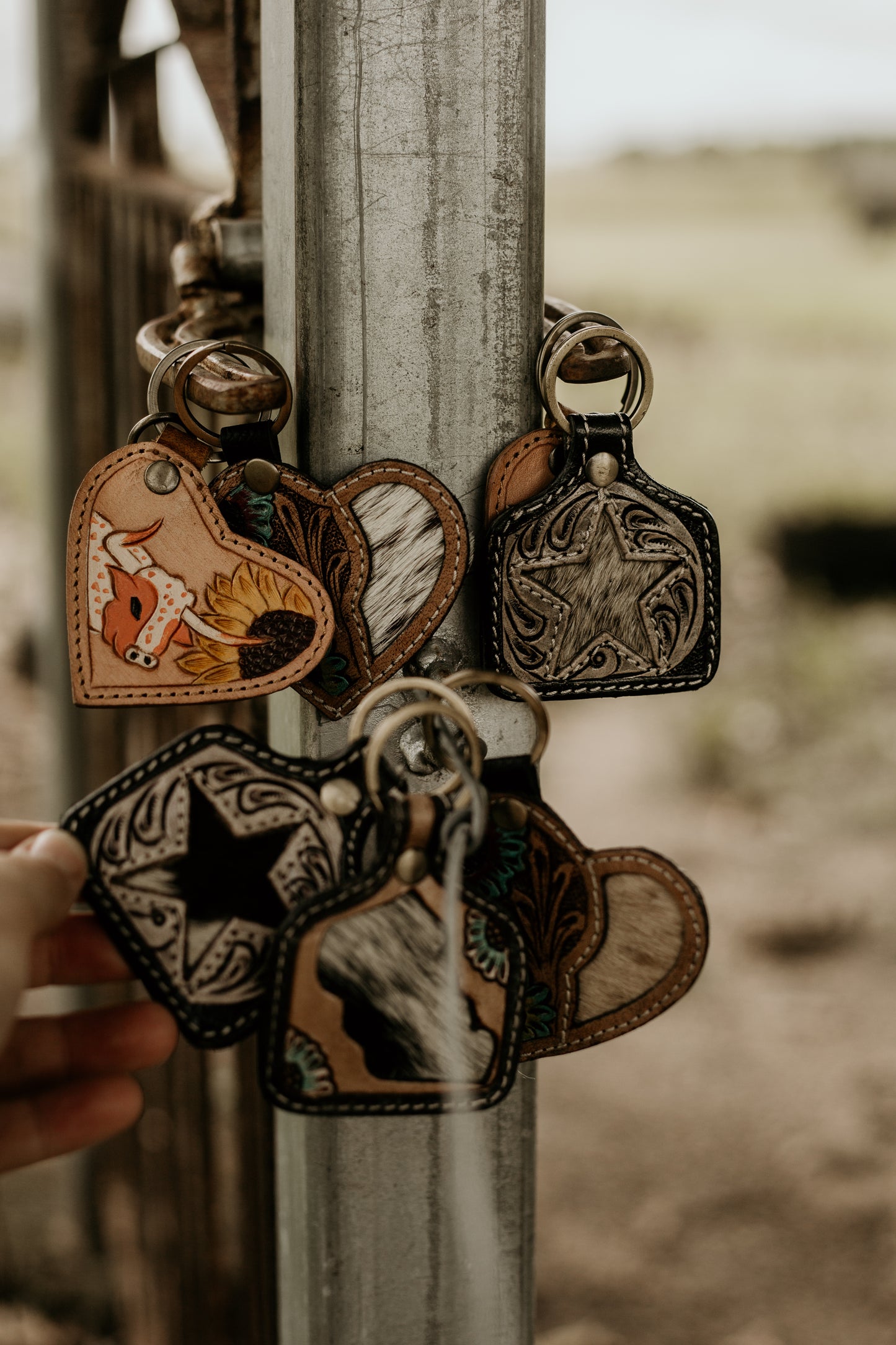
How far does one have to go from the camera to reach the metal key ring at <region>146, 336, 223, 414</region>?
57 centimetres

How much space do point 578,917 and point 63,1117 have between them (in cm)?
33

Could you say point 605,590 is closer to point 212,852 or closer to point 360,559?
point 360,559

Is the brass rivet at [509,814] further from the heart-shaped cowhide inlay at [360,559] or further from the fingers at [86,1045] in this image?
the fingers at [86,1045]

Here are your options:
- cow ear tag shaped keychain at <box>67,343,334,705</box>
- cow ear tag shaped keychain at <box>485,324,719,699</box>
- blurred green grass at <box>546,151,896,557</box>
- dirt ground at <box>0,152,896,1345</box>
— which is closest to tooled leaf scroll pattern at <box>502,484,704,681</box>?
cow ear tag shaped keychain at <box>485,324,719,699</box>

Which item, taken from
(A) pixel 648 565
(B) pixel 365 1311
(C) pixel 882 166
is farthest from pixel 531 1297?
(C) pixel 882 166

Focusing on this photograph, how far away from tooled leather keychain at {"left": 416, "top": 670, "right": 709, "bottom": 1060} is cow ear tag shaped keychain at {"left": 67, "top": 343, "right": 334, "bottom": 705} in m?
0.09

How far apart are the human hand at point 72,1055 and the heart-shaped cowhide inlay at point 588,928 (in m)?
0.21

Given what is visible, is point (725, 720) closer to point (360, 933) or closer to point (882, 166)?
point (360, 933)

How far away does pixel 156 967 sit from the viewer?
0.50m

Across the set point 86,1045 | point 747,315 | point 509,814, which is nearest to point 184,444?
point 509,814

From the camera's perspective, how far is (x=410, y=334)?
0.53 m

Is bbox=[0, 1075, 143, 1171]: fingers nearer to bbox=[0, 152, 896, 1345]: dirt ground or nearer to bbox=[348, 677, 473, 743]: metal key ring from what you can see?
bbox=[348, 677, 473, 743]: metal key ring

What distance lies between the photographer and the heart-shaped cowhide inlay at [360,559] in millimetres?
557

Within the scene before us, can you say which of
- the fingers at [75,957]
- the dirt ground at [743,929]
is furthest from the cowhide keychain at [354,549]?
the dirt ground at [743,929]
